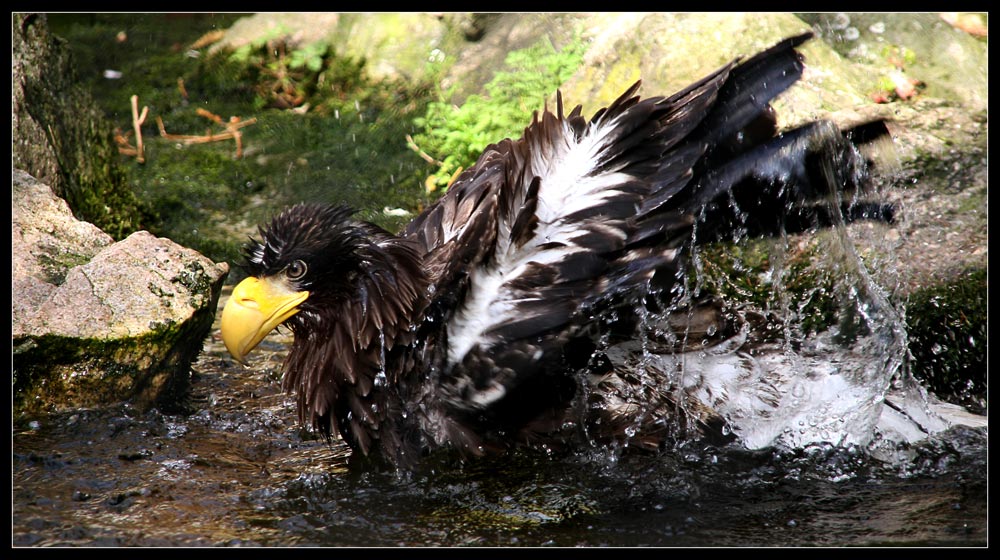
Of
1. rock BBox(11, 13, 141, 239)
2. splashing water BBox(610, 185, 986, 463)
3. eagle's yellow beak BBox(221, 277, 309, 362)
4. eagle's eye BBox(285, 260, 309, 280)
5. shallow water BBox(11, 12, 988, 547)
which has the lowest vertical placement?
shallow water BBox(11, 12, 988, 547)

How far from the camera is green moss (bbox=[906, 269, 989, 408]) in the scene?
4422 millimetres

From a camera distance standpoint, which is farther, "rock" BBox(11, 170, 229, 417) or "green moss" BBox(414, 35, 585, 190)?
"green moss" BBox(414, 35, 585, 190)

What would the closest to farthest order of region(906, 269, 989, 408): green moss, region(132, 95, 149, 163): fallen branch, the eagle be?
the eagle, region(906, 269, 989, 408): green moss, region(132, 95, 149, 163): fallen branch

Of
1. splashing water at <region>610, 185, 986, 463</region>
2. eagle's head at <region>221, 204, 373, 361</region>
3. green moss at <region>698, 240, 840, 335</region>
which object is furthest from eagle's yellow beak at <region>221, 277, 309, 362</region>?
green moss at <region>698, 240, 840, 335</region>

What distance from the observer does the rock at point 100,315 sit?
4.01 m

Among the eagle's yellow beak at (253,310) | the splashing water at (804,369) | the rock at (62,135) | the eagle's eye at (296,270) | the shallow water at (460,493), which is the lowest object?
the shallow water at (460,493)

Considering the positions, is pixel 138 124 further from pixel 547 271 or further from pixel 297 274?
pixel 547 271

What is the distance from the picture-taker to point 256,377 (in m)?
Answer: 4.69

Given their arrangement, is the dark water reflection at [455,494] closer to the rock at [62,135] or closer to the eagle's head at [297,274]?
the eagle's head at [297,274]

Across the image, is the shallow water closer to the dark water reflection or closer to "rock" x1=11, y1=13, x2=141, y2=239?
the dark water reflection

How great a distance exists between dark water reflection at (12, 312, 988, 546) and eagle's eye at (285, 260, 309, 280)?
2.57ft

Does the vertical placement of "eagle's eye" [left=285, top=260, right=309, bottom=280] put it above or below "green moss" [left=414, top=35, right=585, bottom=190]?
below

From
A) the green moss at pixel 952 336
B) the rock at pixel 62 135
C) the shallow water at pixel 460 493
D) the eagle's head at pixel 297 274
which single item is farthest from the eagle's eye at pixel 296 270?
the green moss at pixel 952 336

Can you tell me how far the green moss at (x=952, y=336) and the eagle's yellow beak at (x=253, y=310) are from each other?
9.31ft
